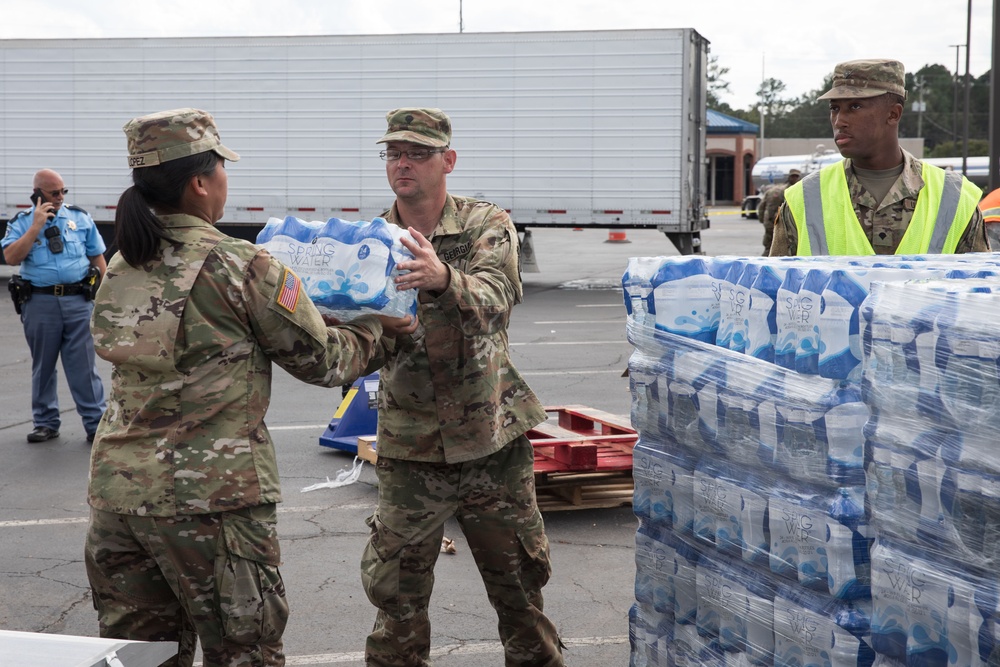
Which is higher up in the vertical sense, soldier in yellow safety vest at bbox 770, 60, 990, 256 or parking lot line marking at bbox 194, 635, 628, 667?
soldier in yellow safety vest at bbox 770, 60, 990, 256

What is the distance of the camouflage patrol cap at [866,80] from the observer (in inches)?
161

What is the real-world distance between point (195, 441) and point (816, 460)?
1.66 m

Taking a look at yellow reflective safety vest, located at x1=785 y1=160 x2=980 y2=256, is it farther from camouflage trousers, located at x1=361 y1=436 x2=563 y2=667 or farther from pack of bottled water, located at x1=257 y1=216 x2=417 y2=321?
pack of bottled water, located at x1=257 y1=216 x2=417 y2=321

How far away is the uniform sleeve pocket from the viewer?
295 cm

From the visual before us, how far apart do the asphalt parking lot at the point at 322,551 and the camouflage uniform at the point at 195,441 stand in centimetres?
159

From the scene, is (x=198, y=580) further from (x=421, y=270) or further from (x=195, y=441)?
(x=421, y=270)

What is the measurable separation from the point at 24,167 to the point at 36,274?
43.6 ft

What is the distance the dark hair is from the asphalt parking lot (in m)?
2.21

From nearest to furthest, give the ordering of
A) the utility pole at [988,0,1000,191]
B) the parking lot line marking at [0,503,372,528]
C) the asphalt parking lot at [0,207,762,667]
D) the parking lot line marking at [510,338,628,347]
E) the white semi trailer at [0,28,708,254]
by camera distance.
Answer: the asphalt parking lot at [0,207,762,667], the parking lot line marking at [0,503,372,528], the utility pole at [988,0,1000,191], the parking lot line marking at [510,338,628,347], the white semi trailer at [0,28,708,254]

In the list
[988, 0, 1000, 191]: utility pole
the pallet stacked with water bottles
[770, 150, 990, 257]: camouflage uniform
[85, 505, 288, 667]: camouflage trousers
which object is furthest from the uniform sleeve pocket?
[988, 0, 1000, 191]: utility pole

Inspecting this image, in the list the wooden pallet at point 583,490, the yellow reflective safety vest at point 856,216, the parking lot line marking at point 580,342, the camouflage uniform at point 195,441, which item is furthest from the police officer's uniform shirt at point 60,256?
the yellow reflective safety vest at point 856,216

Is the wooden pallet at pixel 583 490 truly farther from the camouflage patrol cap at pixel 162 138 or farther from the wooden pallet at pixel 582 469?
the camouflage patrol cap at pixel 162 138

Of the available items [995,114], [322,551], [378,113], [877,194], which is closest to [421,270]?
[877,194]

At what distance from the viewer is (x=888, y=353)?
2.57 m
